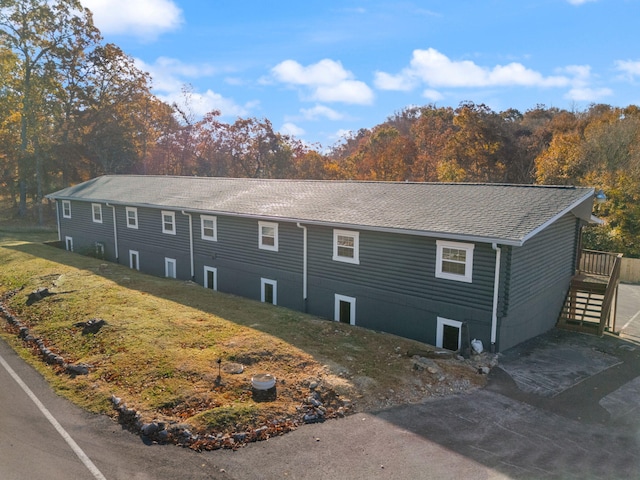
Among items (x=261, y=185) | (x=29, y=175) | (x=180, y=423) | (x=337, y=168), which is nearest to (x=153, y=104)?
(x=29, y=175)

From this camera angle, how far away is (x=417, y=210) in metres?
15.4

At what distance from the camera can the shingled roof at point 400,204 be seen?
43.0 feet

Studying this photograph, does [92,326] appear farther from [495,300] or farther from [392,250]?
A: [495,300]

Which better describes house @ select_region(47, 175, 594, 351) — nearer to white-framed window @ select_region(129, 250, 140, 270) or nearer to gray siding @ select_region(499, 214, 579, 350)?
gray siding @ select_region(499, 214, 579, 350)

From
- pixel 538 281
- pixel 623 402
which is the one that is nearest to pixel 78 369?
pixel 623 402

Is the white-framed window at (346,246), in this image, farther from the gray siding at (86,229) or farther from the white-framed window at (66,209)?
the white-framed window at (66,209)

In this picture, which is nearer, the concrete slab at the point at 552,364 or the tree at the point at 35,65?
the concrete slab at the point at 552,364

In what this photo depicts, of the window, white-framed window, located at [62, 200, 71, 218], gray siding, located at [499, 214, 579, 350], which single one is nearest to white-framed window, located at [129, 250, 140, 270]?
the window

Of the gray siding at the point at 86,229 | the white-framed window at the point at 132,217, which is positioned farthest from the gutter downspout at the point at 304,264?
the gray siding at the point at 86,229

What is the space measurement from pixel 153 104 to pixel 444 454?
5641 centimetres

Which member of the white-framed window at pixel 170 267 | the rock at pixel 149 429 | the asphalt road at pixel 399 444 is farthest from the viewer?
the white-framed window at pixel 170 267

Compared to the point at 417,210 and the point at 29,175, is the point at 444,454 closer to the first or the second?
the point at 417,210

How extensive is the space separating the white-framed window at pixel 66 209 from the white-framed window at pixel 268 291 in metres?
19.4

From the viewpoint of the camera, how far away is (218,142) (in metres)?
54.3
